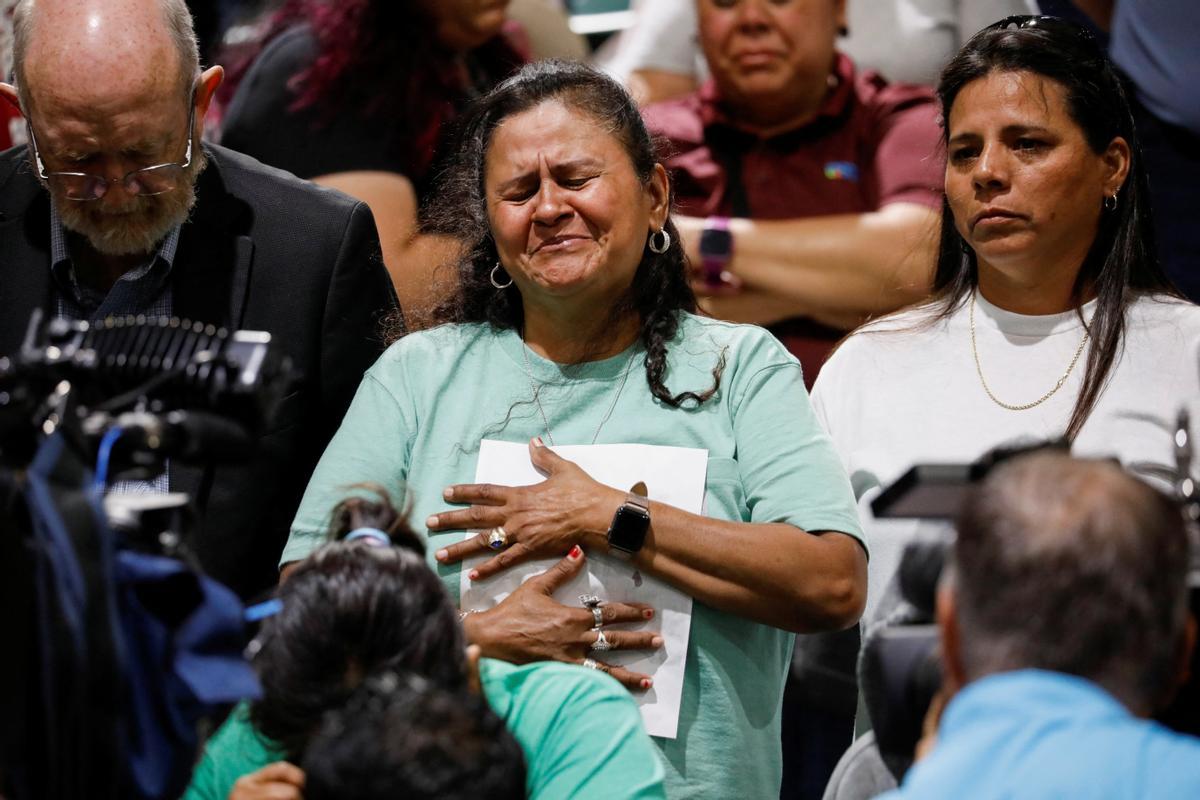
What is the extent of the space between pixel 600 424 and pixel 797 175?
1.07 meters

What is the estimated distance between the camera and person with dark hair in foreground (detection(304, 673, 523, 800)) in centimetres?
149

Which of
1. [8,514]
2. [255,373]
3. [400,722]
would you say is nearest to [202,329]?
[255,373]

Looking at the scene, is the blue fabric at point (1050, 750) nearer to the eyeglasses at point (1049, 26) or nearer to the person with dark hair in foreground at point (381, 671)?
the person with dark hair in foreground at point (381, 671)

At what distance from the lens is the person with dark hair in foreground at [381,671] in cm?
176

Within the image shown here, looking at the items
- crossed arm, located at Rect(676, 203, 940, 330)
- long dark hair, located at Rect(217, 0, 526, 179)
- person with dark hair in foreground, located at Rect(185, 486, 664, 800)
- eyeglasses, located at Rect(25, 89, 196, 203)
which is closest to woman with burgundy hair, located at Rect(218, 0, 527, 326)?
long dark hair, located at Rect(217, 0, 526, 179)

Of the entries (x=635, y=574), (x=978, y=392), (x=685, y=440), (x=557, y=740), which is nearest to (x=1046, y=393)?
(x=978, y=392)

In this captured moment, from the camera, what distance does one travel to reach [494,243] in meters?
2.56

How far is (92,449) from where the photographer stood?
1607 mm

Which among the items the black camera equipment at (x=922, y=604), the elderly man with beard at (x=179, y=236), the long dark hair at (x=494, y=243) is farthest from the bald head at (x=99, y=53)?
the black camera equipment at (x=922, y=604)

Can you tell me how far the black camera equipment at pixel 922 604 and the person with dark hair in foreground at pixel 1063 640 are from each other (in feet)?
0.34

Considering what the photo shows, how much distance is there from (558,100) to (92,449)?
1.07 m

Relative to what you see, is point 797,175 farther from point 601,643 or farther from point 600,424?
point 601,643

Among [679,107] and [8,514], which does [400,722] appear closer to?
[8,514]

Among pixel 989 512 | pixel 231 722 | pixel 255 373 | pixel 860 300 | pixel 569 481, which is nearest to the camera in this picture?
pixel 989 512
